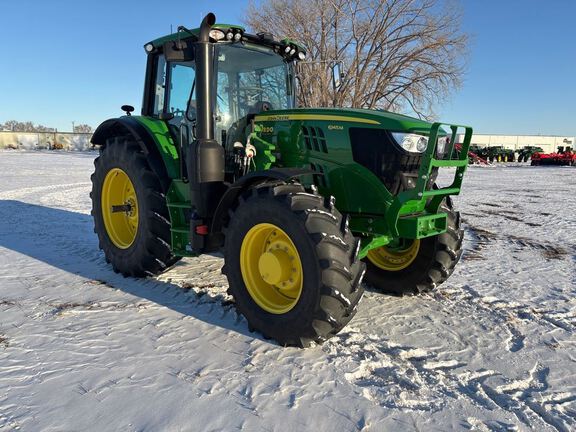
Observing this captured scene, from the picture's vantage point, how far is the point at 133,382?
2773 mm

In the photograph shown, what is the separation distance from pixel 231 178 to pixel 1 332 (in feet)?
7.38

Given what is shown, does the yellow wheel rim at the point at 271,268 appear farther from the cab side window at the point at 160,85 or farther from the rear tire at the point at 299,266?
the cab side window at the point at 160,85

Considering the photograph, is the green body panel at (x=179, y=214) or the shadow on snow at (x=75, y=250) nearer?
the shadow on snow at (x=75, y=250)

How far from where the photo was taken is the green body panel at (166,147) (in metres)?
4.62

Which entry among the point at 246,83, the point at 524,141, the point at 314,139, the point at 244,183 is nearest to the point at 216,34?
the point at 246,83

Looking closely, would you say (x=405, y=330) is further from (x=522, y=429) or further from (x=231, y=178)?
(x=231, y=178)

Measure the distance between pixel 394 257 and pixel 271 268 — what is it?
168 cm

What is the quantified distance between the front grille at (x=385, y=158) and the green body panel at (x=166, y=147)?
75.2 inches

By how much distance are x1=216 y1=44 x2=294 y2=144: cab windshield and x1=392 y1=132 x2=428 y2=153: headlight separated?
4.94 feet

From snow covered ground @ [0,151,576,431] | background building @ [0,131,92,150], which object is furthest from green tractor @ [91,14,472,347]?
background building @ [0,131,92,150]

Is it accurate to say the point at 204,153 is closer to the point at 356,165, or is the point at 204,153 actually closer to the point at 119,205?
the point at 356,165

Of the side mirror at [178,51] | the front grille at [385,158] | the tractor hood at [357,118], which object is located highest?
the side mirror at [178,51]

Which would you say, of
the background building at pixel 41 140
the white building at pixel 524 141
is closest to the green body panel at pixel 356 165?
the background building at pixel 41 140

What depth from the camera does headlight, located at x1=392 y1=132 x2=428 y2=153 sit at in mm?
3596
